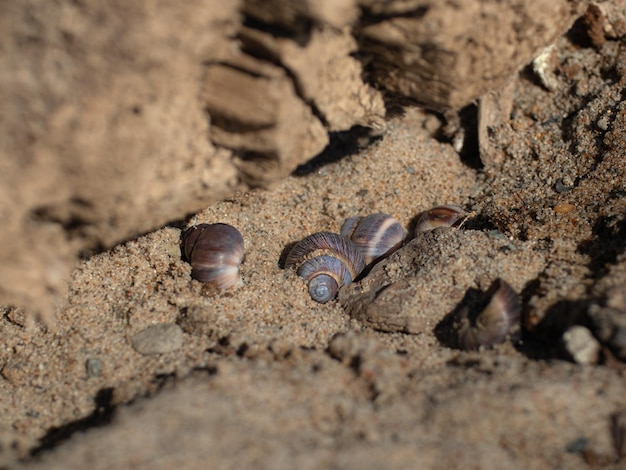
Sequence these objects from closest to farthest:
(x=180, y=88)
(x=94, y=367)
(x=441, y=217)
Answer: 1. (x=180, y=88)
2. (x=94, y=367)
3. (x=441, y=217)

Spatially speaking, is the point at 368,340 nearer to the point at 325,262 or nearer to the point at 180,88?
the point at 325,262

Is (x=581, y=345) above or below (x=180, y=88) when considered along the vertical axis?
below

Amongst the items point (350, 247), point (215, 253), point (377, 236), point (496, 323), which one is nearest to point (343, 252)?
point (350, 247)

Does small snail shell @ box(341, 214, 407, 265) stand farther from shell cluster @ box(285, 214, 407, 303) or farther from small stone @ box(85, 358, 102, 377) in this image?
small stone @ box(85, 358, 102, 377)

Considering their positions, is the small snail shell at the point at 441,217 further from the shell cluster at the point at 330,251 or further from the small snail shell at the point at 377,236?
the small snail shell at the point at 377,236

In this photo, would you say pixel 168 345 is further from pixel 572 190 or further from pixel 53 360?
pixel 572 190

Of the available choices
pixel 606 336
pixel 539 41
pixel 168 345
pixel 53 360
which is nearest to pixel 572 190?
pixel 539 41
